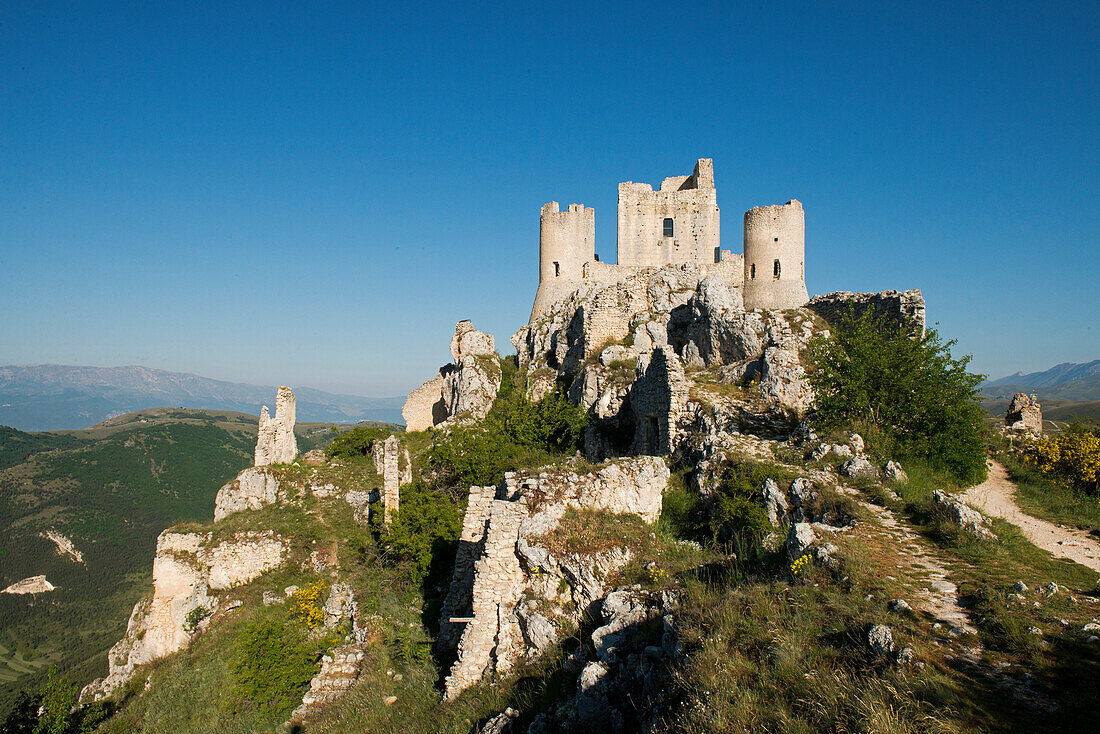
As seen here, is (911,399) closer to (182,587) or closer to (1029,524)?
(1029,524)

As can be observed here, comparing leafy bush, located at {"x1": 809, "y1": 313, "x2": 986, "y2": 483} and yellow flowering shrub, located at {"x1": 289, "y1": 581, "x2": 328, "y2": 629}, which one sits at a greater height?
leafy bush, located at {"x1": 809, "y1": 313, "x2": 986, "y2": 483}

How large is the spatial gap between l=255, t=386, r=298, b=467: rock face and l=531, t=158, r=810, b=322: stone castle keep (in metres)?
14.2

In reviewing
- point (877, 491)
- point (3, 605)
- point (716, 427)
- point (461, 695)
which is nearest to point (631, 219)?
point (716, 427)

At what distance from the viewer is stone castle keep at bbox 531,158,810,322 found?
27.0 metres

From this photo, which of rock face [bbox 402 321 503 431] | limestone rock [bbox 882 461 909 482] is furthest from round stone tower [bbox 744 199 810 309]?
limestone rock [bbox 882 461 909 482]

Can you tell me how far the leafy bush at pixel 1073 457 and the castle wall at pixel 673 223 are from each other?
64.4 feet

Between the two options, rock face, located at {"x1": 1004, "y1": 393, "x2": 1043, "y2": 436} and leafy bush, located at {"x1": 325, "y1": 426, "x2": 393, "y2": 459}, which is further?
leafy bush, located at {"x1": 325, "y1": 426, "x2": 393, "y2": 459}

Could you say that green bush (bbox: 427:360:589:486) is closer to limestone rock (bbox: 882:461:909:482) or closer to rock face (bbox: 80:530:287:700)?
rock face (bbox: 80:530:287:700)

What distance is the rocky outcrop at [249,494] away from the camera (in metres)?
20.1

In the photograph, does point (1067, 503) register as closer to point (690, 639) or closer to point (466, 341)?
point (690, 639)

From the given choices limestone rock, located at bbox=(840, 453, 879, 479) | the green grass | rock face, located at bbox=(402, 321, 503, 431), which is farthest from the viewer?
rock face, located at bbox=(402, 321, 503, 431)

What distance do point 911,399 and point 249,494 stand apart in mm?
20527

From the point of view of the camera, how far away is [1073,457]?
1115cm

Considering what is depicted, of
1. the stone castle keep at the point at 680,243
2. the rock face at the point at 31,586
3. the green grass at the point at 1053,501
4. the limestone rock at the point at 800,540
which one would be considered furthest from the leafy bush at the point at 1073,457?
the rock face at the point at 31,586
